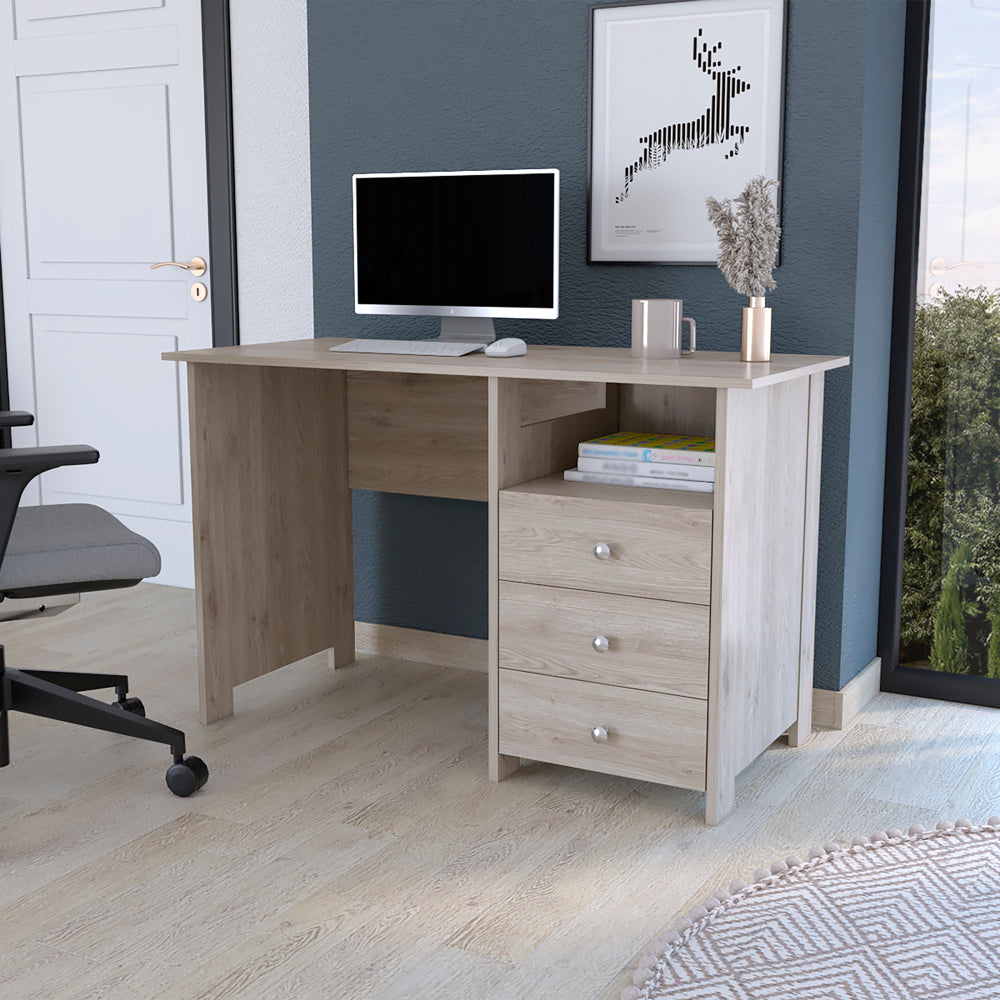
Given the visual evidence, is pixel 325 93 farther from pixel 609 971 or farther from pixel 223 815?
pixel 609 971

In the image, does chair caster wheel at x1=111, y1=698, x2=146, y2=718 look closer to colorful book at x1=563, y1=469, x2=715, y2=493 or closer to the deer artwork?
colorful book at x1=563, y1=469, x2=715, y2=493

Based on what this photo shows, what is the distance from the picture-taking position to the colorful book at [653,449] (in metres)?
2.18

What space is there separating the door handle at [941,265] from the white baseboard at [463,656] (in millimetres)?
869

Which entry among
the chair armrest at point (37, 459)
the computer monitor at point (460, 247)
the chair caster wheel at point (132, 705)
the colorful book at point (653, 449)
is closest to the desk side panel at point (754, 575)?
the colorful book at point (653, 449)

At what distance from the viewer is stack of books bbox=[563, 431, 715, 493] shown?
2180 millimetres

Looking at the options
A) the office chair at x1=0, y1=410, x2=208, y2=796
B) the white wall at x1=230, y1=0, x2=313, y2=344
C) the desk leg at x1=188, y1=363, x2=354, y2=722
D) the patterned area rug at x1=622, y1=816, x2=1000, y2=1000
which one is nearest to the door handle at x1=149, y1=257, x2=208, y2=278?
the white wall at x1=230, y1=0, x2=313, y2=344

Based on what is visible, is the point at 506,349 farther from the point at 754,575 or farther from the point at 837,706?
the point at 837,706

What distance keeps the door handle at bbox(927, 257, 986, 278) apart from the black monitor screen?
0.86m

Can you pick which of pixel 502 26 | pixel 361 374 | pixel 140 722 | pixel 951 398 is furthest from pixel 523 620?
pixel 502 26

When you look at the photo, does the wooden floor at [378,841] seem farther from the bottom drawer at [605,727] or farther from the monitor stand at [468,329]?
the monitor stand at [468,329]

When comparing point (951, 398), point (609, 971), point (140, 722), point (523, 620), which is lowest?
point (609, 971)

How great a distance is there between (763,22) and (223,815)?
6.01 feet

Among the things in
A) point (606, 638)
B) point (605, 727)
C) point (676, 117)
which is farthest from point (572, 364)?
point (676, 117)

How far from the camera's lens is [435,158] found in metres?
2.84
